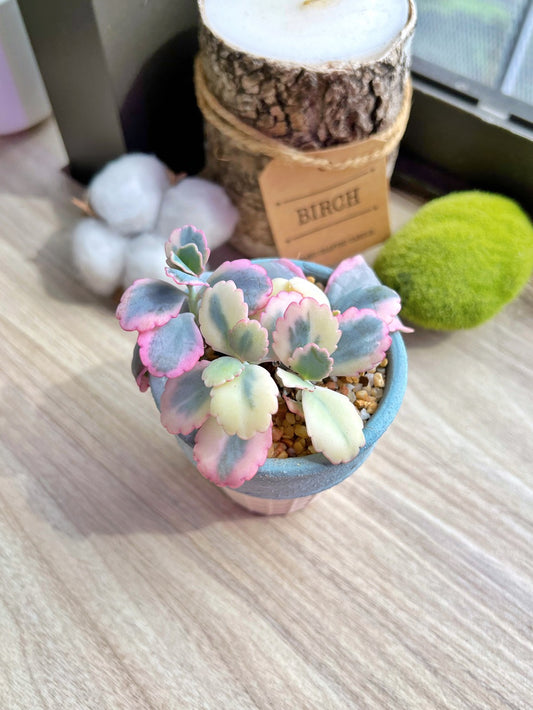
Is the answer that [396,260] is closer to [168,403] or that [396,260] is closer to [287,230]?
[287,230]

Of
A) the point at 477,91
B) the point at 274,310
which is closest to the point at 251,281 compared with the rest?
the point at 274,310

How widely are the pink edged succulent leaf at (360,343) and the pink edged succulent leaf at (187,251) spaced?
0.31 ft

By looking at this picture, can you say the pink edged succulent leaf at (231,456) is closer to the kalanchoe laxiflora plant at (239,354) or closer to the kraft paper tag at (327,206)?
the kalanchoe laxiflora plant at (239,354)

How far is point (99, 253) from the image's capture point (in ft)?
1.98

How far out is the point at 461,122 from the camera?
26.0 inches

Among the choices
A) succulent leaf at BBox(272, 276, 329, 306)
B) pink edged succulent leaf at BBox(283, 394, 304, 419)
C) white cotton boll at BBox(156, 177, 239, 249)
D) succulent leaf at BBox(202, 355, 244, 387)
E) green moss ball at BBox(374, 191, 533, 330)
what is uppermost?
succulent leaf at BBox(202, 355, 244, 387)

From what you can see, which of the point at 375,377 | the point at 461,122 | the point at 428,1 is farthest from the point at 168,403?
the point at 428,1

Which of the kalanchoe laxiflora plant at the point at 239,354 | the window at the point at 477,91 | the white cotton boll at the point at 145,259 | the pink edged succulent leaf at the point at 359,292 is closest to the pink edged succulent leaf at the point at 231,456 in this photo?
the kalanchoe laxiflora plant at the point at 239,354

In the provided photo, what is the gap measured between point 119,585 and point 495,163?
550mm

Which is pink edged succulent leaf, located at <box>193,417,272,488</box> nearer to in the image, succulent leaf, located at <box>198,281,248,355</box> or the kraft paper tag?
succulent leaf, located at <box>198,281,248,355</box>

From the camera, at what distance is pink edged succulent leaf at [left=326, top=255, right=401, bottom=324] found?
0.40 metres

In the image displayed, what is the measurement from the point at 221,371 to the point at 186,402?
3 centimetres

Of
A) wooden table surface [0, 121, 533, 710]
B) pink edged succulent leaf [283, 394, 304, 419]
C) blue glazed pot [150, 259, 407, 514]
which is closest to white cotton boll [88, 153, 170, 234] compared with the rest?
wooden table surface [0, 121, 533, 710]

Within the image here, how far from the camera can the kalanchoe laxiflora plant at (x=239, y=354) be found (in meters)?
0.35
